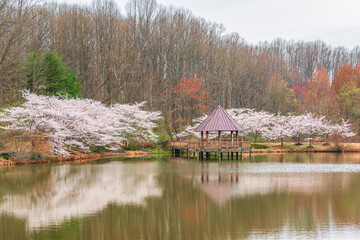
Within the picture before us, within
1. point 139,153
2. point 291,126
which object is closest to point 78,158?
point 139,153

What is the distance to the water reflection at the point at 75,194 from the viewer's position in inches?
576

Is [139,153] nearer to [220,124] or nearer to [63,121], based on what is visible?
A: [220,124]

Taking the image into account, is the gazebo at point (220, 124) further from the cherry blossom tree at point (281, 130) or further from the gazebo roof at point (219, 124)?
the cherry blossom tree at point (281, 130)

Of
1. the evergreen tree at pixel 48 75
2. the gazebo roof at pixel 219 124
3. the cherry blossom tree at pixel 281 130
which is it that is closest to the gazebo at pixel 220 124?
the gazebo roof at pixel 219 124

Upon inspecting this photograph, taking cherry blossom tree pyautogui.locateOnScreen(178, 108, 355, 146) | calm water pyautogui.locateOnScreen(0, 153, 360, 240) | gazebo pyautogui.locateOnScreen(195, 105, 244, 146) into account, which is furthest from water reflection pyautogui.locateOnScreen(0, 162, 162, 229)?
cherry blossom tree pyautogui.locateOnScreen(178, 108, 355, 146)

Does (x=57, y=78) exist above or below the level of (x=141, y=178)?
above

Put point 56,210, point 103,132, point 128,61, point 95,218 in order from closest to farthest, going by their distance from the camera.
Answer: point 95,218
point 56,210
point 103,132
point 128,61

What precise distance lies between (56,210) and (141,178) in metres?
A: 8.89

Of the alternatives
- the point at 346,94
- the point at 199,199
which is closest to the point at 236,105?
the point at 346,94

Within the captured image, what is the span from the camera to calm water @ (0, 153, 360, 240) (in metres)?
12.1

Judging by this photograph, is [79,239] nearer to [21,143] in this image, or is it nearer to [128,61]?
[21,143]

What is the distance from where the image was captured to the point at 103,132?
127ft

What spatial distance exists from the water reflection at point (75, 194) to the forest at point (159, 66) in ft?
66.3

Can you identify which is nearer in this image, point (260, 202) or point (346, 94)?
point (260, 202)
